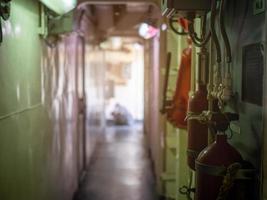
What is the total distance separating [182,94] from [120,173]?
3097 millimetres

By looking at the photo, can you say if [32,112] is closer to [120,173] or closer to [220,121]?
[220,121]

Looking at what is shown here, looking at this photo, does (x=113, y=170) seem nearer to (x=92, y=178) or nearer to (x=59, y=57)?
(x=92, y=178)

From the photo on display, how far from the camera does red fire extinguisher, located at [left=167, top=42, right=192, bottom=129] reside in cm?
300

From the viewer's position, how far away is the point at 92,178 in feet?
18.7

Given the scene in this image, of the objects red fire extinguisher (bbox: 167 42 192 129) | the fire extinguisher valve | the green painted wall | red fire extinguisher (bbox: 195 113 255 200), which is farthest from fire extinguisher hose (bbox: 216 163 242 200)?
red fire extinguisher (bbox: 167 42 192 129)

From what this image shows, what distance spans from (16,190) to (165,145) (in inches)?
97.8

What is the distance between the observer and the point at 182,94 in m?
3.09

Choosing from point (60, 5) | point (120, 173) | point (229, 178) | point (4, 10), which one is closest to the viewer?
point (229, 178)

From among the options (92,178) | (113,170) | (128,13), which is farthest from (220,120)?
(128,13)

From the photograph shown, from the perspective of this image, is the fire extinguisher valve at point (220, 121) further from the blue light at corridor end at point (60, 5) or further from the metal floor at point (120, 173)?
the metal floor at point (120, 173)

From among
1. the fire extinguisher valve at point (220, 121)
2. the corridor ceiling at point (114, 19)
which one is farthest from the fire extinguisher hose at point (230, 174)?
the corridor ceiling at point (114, 19)

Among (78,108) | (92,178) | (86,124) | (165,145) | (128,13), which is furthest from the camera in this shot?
(128,13)

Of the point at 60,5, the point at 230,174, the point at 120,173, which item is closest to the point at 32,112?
the point at 60,5

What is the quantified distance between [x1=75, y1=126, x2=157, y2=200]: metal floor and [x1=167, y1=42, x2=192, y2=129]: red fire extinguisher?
1992mm
